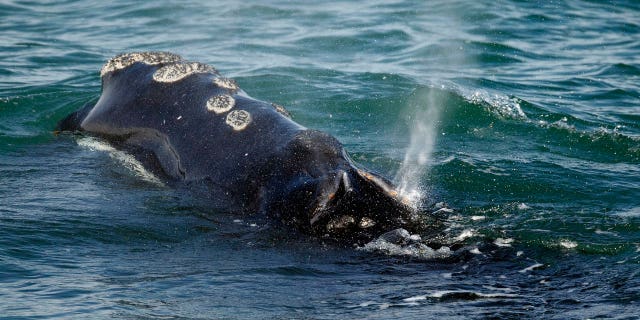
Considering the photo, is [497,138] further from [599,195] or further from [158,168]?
[158,168]

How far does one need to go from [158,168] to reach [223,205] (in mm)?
1194

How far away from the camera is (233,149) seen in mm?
8344

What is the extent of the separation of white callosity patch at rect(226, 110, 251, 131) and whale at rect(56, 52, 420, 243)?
0.01 m

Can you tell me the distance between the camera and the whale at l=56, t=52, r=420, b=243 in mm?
7500

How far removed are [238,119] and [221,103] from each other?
0.39 metres

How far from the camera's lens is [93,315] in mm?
6180

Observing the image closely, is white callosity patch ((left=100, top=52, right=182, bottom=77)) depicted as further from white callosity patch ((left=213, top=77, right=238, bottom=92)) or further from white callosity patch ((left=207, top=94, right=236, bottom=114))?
white callosity patch ((left=207, top=94, right=236, bottom=114))

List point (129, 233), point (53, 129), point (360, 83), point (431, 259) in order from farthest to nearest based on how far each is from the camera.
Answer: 1. point (360, 83)
2. point (53, 129)
3. point (129, 233)
4. point (431, 259)

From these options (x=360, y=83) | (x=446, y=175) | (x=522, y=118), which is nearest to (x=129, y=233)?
(x=446, y=175)

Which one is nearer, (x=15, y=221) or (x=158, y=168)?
(x=15, y=221)

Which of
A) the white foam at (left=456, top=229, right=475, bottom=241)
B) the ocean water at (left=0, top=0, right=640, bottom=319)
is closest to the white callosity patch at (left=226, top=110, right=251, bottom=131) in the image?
the ocean water at (left=0, top=0, right=640, bottom=319)

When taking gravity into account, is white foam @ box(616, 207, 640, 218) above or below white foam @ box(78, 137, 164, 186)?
below

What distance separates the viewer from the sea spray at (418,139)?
9523 mm

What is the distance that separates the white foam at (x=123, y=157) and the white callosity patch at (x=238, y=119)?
89 centimetres
